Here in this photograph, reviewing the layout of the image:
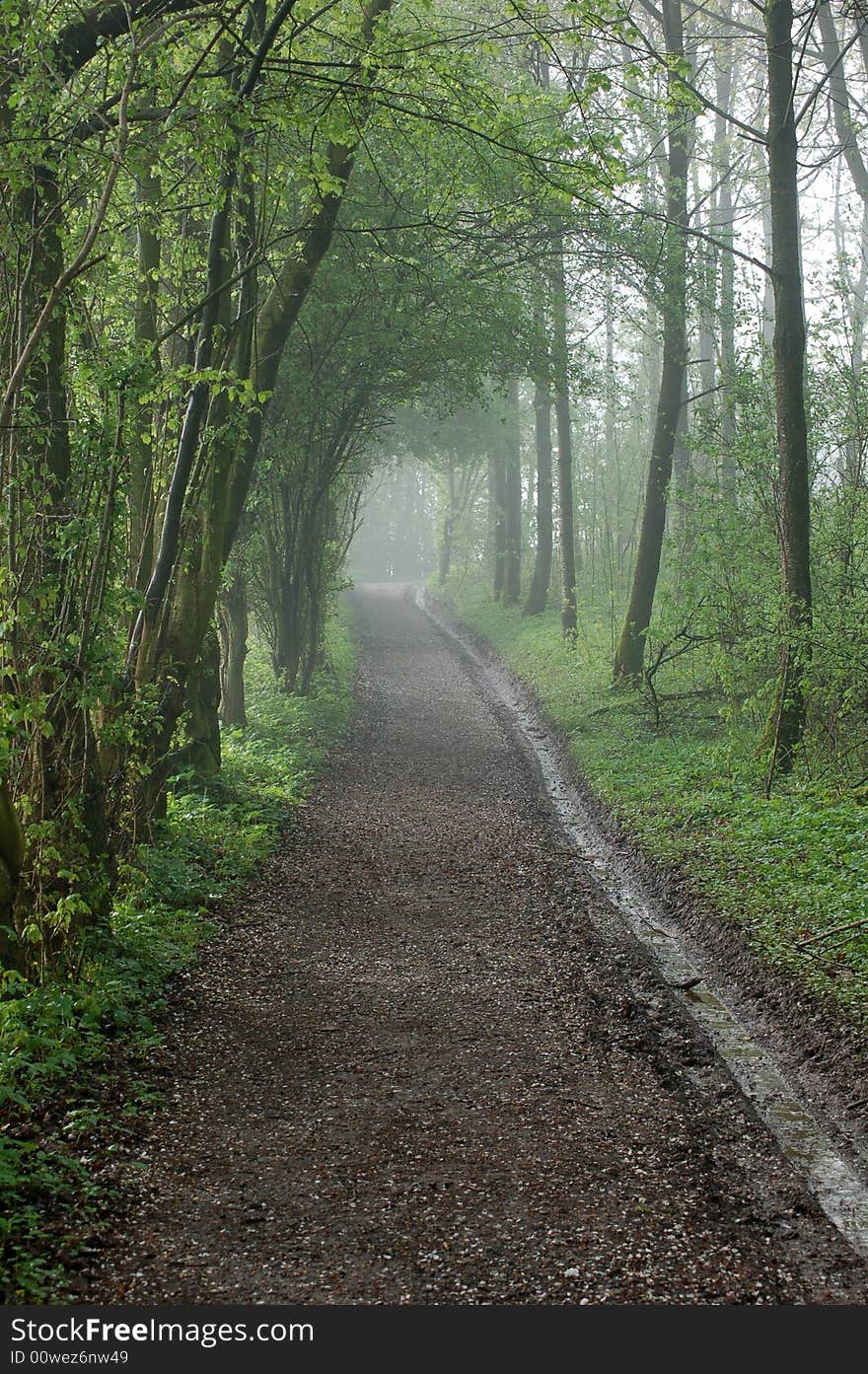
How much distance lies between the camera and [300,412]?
15.2 m

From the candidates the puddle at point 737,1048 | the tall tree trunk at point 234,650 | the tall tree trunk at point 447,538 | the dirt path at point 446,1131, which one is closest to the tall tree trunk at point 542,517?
the tall tree trunk at point 234,650

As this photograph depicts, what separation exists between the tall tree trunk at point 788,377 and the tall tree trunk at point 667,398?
4.65 meters

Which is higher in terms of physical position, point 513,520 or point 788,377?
point 788,377

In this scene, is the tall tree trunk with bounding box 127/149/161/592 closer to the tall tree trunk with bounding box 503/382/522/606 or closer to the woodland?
the woodland

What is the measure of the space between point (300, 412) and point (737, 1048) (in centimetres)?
1148

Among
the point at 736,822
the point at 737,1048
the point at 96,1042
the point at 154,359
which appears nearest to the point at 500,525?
the point at 736,822

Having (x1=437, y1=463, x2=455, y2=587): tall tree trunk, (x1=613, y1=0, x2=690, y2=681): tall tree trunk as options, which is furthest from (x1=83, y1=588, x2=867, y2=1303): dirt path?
(x1=437, y1=463, x2=455, y2=587): tall tree trunk

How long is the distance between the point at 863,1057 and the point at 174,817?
587 cm

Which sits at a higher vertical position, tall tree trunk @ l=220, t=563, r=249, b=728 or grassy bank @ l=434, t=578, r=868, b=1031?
tall tree trunk @ l=220, t=563, r=249, b=728

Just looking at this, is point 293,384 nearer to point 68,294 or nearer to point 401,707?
point 401,707

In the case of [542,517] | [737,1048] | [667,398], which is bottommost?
[737,1048]

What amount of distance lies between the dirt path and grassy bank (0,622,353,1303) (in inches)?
7.0

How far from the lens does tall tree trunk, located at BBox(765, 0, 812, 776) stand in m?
10.6

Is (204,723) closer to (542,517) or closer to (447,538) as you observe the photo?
(542,517)
